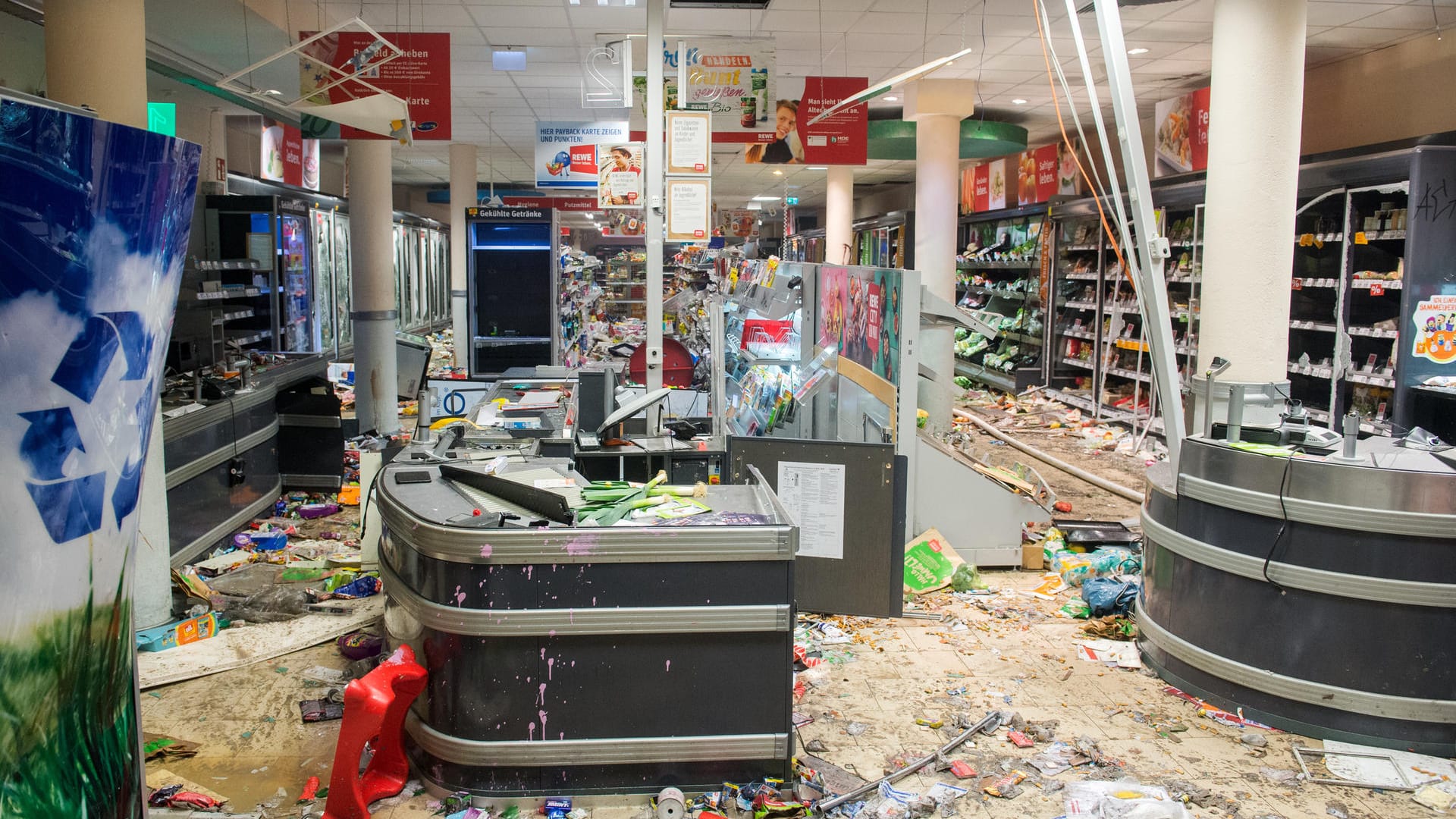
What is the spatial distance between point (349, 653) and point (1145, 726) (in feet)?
Result: 12.0

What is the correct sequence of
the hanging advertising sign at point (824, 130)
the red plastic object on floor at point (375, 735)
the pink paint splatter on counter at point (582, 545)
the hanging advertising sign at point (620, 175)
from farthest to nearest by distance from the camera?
the hanging advertising sign at point (824, 130)
the hanging advertising sign at point (620, 175)
the pink paint splatter on counter at point (582, 545)
the red plastic object on floor at point (375, 735)

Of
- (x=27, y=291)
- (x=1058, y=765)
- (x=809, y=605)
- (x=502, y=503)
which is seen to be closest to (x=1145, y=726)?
(x=1058, y=765)

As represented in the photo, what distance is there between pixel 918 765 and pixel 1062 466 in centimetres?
674

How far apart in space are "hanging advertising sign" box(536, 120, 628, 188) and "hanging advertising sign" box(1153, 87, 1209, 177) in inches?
248

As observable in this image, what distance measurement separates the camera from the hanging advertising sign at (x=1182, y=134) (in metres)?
10.7

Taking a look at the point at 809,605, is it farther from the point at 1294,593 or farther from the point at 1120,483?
the point at 1120,483

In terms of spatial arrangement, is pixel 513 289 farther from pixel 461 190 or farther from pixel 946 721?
pixel 946 721

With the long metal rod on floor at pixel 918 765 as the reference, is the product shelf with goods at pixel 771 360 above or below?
above

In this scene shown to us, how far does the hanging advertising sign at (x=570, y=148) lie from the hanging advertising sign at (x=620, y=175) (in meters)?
6.08

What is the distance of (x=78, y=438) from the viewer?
4.85 feet

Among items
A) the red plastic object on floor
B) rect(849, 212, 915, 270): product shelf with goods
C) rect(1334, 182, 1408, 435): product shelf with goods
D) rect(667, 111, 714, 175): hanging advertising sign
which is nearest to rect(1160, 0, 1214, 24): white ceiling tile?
rect(1334, 182, 1408, 435): product shelf with goods

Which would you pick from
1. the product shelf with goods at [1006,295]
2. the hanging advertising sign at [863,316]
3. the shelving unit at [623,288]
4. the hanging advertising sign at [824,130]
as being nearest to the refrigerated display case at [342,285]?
the shelving unit at [623,288]

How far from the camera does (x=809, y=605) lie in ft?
18.9

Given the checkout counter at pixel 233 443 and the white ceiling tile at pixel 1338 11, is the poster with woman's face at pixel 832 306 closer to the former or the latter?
the checkout counter at pixel 233 443
